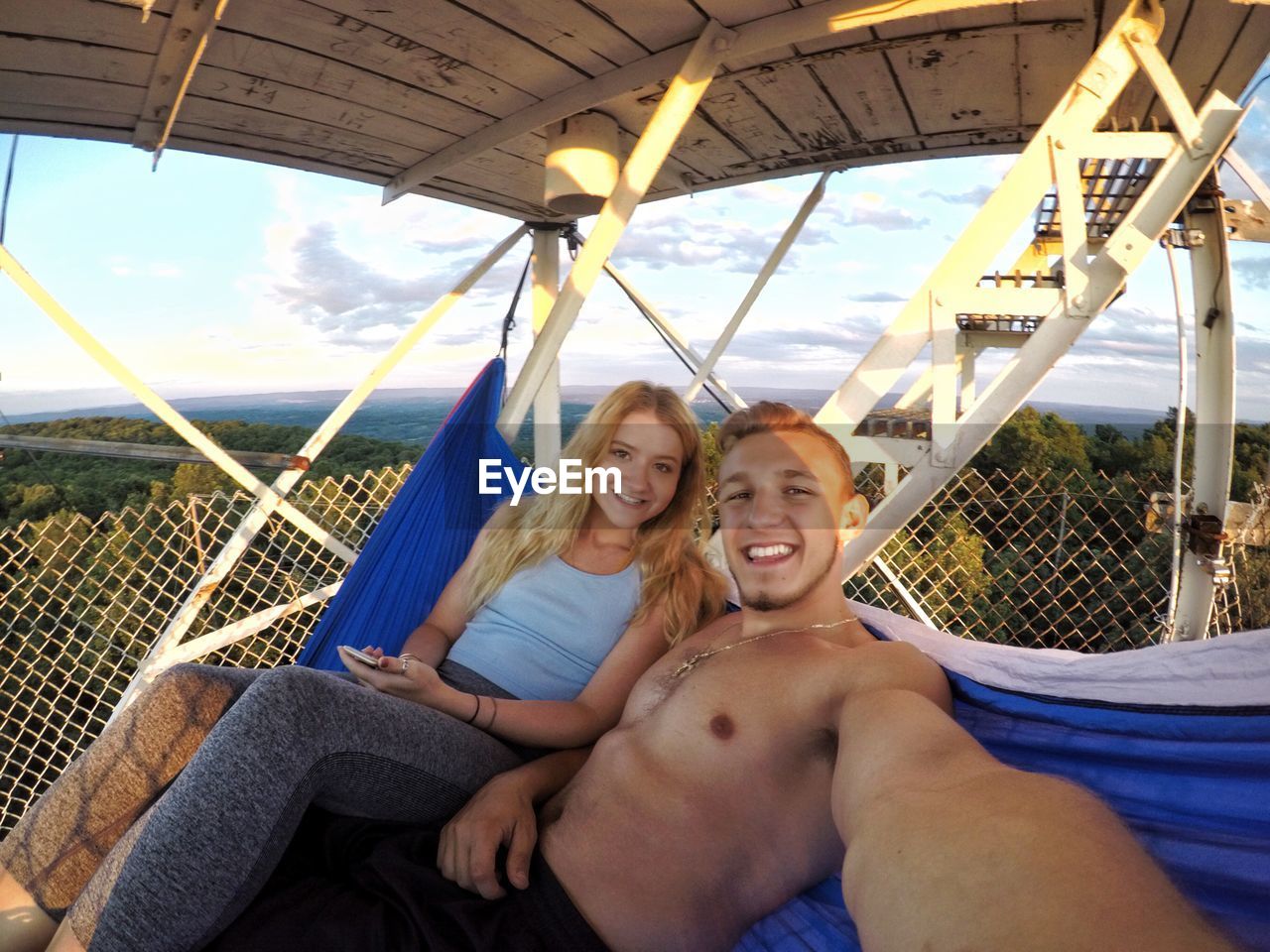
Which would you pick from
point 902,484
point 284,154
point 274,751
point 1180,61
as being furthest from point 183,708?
point 1180,61

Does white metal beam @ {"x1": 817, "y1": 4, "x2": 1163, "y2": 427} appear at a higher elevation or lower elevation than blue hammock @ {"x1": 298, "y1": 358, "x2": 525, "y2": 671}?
higher

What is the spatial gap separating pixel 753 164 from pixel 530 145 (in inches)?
36.5

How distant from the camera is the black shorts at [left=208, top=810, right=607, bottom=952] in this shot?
41.9 inches

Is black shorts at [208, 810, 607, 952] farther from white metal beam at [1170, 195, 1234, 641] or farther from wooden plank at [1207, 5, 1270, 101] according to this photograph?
white metal beam at [1170, 195, 1234, 641]

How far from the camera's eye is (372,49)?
238 centimetres

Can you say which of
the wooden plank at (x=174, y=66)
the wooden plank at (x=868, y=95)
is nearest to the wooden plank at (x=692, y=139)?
the wooden plank at (x=868, y=95)

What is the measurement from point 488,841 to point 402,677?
0.32 metres

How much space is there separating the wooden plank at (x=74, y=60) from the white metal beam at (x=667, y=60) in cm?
111

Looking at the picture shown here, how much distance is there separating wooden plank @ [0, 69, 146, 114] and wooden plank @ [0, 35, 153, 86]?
32mm

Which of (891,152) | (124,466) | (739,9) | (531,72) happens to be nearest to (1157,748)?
(739,9)

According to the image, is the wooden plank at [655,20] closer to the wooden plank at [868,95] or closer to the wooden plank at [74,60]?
the wooden plank at [868,95]

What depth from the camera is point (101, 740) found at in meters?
1.26

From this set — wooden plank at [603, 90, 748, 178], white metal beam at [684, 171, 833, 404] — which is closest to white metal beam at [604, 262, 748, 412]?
white metal beam at [684, 171, 833, 404]

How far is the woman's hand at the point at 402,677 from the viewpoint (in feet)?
4.37
